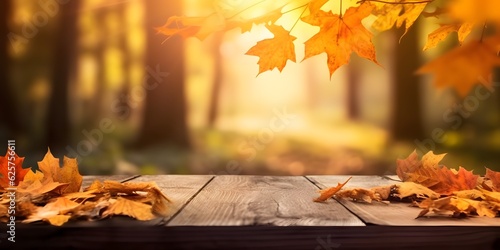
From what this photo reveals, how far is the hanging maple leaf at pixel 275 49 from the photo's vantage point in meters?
1.36

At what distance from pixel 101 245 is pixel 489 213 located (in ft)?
2.83

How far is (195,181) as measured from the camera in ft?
5.90

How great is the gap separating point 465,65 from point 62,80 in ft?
26.5

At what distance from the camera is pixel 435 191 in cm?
152

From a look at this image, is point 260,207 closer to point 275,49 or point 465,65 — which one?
point 275,49

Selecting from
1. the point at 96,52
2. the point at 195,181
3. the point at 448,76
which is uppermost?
the point at 96,52

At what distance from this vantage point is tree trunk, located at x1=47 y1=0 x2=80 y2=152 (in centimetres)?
810

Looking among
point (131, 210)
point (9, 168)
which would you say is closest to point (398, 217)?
point (131, 210)

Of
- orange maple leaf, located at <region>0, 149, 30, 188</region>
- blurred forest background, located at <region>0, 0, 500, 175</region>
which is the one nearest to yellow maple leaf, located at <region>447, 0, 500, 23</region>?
orange maple leaf, located at <region>0, 149, 30, 188</region>

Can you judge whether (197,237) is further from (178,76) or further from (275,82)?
(275,82)

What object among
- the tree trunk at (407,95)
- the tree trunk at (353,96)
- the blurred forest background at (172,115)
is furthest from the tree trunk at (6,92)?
the tree trunk at (353,96)

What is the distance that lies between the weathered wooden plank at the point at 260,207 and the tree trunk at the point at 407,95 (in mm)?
6332

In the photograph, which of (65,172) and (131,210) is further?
(65,172)

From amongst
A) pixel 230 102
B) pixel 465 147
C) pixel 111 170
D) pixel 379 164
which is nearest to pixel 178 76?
pixel 111 170
